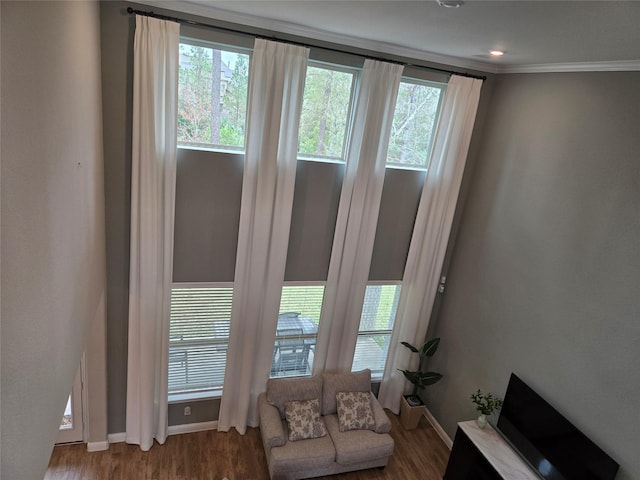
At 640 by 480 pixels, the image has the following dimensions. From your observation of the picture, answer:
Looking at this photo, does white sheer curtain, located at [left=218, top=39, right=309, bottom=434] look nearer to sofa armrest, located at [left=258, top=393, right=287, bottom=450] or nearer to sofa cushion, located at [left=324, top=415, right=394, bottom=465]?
sofa armrest, located at [left=258, top=393, right=287, bottom=450]

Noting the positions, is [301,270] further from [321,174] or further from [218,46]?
[218,46]

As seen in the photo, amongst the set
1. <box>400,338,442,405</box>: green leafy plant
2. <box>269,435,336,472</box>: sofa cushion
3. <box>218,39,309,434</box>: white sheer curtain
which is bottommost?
<box>269,435,336,472</box>: sofa cushion

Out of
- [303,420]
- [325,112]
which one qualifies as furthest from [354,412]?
[325,112]

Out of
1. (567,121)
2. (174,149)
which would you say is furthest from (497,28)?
(174,149)

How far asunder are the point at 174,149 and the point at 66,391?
7.40 feet

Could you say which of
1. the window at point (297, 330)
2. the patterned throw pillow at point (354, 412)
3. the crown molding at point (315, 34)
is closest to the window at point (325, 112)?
the crown molding at point (315, 34)

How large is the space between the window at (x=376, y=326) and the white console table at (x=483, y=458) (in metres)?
1.49

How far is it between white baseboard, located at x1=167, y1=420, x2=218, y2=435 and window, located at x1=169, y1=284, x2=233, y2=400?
41 centimetres

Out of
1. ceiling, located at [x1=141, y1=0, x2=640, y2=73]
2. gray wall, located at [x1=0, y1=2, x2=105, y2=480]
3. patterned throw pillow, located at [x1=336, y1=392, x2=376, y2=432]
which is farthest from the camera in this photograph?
patterned throw pillow, located at [x1=336, y1=392, x2=376, y2=432]

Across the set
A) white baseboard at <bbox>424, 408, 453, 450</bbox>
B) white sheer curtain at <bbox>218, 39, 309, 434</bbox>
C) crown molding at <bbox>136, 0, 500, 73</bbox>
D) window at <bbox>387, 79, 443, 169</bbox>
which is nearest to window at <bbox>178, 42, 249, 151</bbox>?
white sheer curtain at <bbox>218, 39, 309, 434</bbox>

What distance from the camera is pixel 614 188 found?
11.3 ft

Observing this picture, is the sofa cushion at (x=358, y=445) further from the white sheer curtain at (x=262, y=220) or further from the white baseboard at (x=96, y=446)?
the white baseboard at (x=96, y=446)

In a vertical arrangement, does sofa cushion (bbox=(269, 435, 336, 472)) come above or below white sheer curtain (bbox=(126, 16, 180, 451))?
below

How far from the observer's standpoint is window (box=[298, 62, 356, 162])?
4.24m
